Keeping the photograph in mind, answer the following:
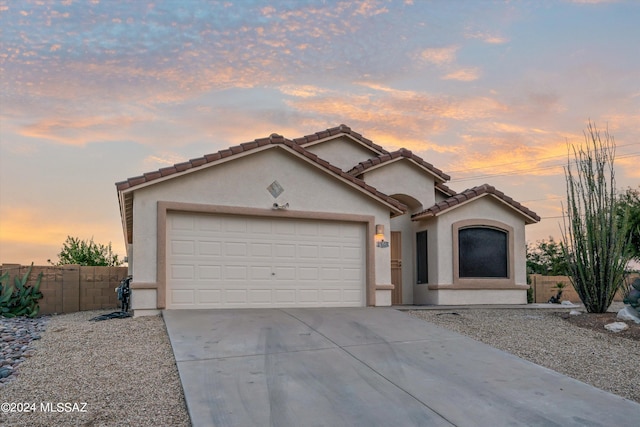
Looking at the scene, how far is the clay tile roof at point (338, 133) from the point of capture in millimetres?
17516

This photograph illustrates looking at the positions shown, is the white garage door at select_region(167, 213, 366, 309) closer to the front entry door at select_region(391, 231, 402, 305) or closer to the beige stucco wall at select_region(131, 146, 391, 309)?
the beige stucco wall at select_region(131, 146, 391, 309)

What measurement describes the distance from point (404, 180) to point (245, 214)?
250 inches

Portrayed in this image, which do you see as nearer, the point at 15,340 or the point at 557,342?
the point at 15,340

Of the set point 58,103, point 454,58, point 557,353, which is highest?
point 454,58

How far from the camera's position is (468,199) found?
16.5 m

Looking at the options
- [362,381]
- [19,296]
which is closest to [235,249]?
[362,381]

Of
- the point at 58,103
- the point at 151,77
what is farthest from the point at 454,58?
the point at 58,103

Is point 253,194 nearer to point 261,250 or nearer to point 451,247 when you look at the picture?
point 261,250

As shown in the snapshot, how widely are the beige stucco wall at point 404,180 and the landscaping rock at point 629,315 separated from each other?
636 cm

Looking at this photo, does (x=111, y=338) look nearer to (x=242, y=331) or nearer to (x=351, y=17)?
(x=242, y=331)

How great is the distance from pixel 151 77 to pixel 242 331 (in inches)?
314

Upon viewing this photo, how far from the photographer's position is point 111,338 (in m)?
9.66

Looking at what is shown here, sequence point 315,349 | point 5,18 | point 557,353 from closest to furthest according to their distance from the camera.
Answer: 1. point 315,349
2. point 557,353
3. point 5,18

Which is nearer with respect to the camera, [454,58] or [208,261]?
[208,261]
